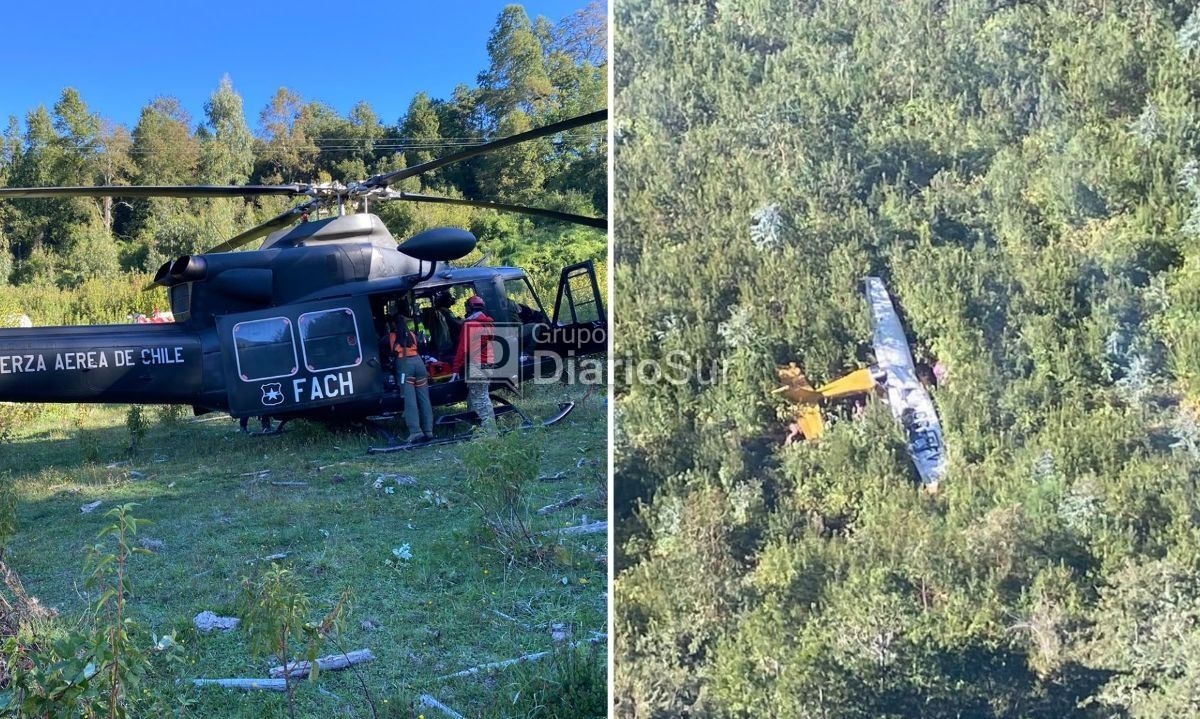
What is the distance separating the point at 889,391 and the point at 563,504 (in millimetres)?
4044

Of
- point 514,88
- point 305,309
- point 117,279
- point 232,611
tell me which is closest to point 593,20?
point 514,88

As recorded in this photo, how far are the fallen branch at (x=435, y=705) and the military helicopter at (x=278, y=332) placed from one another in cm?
435

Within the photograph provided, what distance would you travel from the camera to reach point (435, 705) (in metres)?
3.19

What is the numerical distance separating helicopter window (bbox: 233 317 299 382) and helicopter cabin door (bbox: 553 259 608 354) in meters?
2.82

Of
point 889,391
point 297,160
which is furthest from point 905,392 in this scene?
point 297,160

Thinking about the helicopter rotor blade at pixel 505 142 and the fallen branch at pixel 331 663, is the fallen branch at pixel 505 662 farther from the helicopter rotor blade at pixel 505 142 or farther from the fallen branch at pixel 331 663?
the helicopter rotor blade at pixel 505 142

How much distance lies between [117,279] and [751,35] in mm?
24140

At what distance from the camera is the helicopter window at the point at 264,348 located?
24.3 ft

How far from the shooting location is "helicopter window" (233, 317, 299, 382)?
24.3ft

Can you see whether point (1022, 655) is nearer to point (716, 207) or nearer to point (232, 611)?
point (716, 207)

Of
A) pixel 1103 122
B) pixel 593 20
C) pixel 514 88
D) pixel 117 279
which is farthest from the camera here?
pixel 514 88

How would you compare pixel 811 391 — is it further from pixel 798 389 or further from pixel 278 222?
pixel 278 222

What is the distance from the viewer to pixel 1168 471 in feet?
5.55

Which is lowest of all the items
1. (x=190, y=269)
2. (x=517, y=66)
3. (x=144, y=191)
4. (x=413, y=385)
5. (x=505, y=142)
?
(x=413, y=385)
